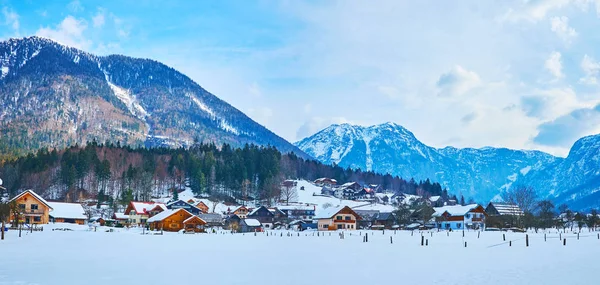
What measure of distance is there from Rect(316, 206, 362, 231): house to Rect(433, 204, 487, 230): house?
18736 mm

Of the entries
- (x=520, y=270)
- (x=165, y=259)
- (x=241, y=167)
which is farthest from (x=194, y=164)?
(x=520, y=270)

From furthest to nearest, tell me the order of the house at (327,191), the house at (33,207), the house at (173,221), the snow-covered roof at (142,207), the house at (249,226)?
the house at (327,191) < the snow-covered roof at (142,207) < the house at (249,226) < the house at (173,221) < the house at (33,207)

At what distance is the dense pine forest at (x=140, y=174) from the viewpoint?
451ft

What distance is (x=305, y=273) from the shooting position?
87.7 ft

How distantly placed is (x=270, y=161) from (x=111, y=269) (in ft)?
513

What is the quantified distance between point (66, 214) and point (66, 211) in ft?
3.37

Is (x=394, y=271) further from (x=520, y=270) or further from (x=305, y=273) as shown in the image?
(x=520, y=270)

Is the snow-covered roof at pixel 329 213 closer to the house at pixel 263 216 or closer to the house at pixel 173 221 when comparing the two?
the house at pixel 263 216

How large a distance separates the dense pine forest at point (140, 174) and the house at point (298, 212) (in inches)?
519

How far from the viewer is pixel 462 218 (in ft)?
373

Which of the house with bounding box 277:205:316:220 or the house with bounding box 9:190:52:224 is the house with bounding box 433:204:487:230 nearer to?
the house with bounding box 277:205:316:220

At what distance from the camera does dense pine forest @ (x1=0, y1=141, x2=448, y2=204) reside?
138m

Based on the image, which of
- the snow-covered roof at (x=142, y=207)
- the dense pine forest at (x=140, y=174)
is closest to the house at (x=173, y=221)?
the snow-covered roof at (x=142, y=207)

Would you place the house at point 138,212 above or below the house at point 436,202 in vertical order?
below
